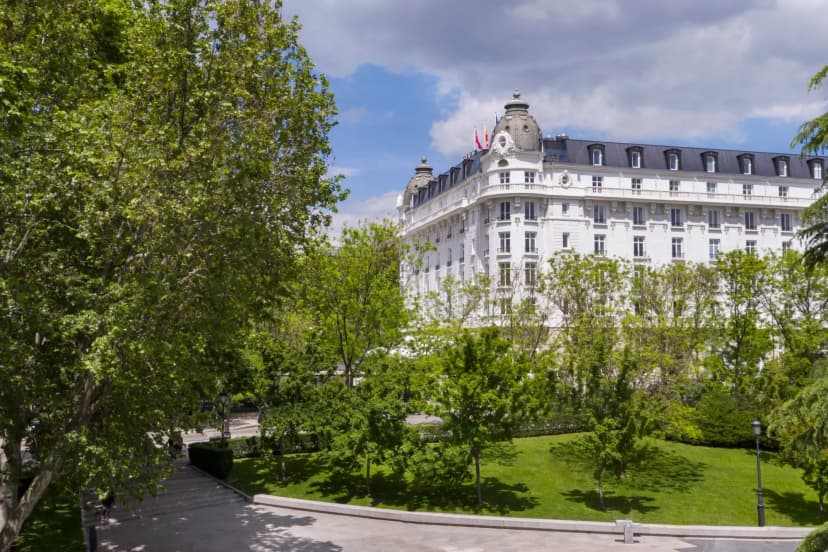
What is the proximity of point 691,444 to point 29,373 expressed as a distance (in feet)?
99.0

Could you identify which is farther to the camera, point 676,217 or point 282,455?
point 676,217

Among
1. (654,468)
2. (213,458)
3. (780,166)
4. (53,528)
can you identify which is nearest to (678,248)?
(780,166)

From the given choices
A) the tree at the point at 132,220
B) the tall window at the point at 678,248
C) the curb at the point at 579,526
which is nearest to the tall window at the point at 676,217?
the tall window at the point at 678,248

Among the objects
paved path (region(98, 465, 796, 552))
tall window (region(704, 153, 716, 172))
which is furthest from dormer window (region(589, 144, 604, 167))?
paved path (region(98, 465, 796, 552))

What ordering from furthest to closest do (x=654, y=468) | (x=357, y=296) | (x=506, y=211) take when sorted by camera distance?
(x=506, y=211) → (x=357, y=296) → (x=654, y=468)

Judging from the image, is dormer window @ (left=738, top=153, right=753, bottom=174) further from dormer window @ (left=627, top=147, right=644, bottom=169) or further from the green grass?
the green grass

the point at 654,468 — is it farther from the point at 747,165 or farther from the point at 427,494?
the point at 747,165

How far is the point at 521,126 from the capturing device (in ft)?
200

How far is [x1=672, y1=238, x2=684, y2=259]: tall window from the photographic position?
62.6m

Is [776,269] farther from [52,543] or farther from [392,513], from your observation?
[52,543]

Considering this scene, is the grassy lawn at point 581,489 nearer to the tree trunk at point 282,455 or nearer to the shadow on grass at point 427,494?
the shadow on grass at point 427,494

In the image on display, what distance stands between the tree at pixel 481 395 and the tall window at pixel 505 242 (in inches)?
1338

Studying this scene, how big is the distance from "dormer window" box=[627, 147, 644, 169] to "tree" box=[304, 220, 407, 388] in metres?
36.5

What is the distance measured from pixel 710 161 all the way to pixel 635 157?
7.93 meters
